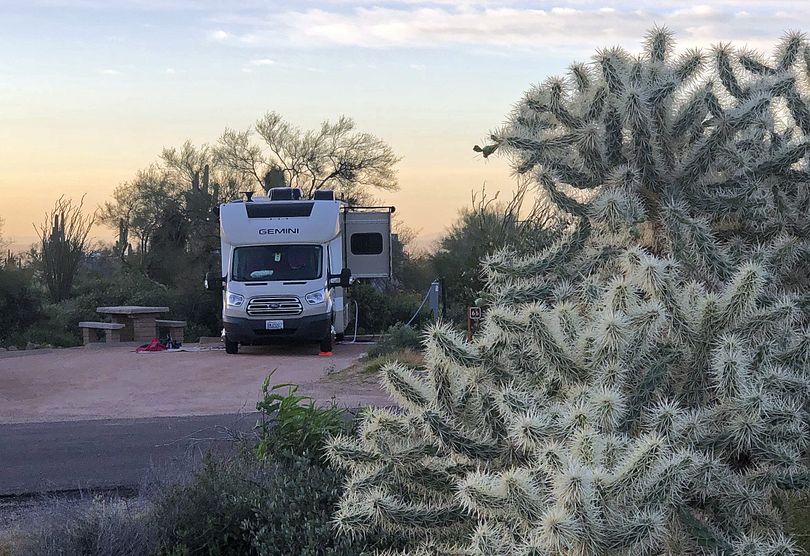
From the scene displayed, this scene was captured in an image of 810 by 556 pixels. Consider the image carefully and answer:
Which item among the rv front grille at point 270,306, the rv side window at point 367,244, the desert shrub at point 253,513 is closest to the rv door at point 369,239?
the rv side window at point 367,244

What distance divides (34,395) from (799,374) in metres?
13.2

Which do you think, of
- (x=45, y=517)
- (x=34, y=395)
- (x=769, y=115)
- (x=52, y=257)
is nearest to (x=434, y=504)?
(x=45, y=517)

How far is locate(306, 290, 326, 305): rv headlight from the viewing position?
63.0 ft

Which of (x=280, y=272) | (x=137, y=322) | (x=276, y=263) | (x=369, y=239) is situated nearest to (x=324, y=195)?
(x=369, y=239)

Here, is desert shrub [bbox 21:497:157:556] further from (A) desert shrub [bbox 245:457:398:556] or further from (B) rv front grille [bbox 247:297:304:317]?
(B) rv front grille [bbox 247:297:304:317]

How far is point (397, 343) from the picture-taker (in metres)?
17.9

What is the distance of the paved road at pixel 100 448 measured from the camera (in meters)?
8.02

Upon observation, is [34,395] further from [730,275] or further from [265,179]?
[265,179]

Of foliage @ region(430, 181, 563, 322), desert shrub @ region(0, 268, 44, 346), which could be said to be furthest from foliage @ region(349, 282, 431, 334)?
desert shrub @ region(0, 268, 44, 346)

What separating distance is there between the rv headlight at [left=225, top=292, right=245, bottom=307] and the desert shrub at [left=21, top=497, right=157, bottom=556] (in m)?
14.0

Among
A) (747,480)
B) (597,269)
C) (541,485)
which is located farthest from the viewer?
(597,269)

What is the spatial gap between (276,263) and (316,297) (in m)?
1.11

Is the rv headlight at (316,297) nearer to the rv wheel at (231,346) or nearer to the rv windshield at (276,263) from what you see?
the rv windshield at (276,263)

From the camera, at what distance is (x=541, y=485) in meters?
3.59
